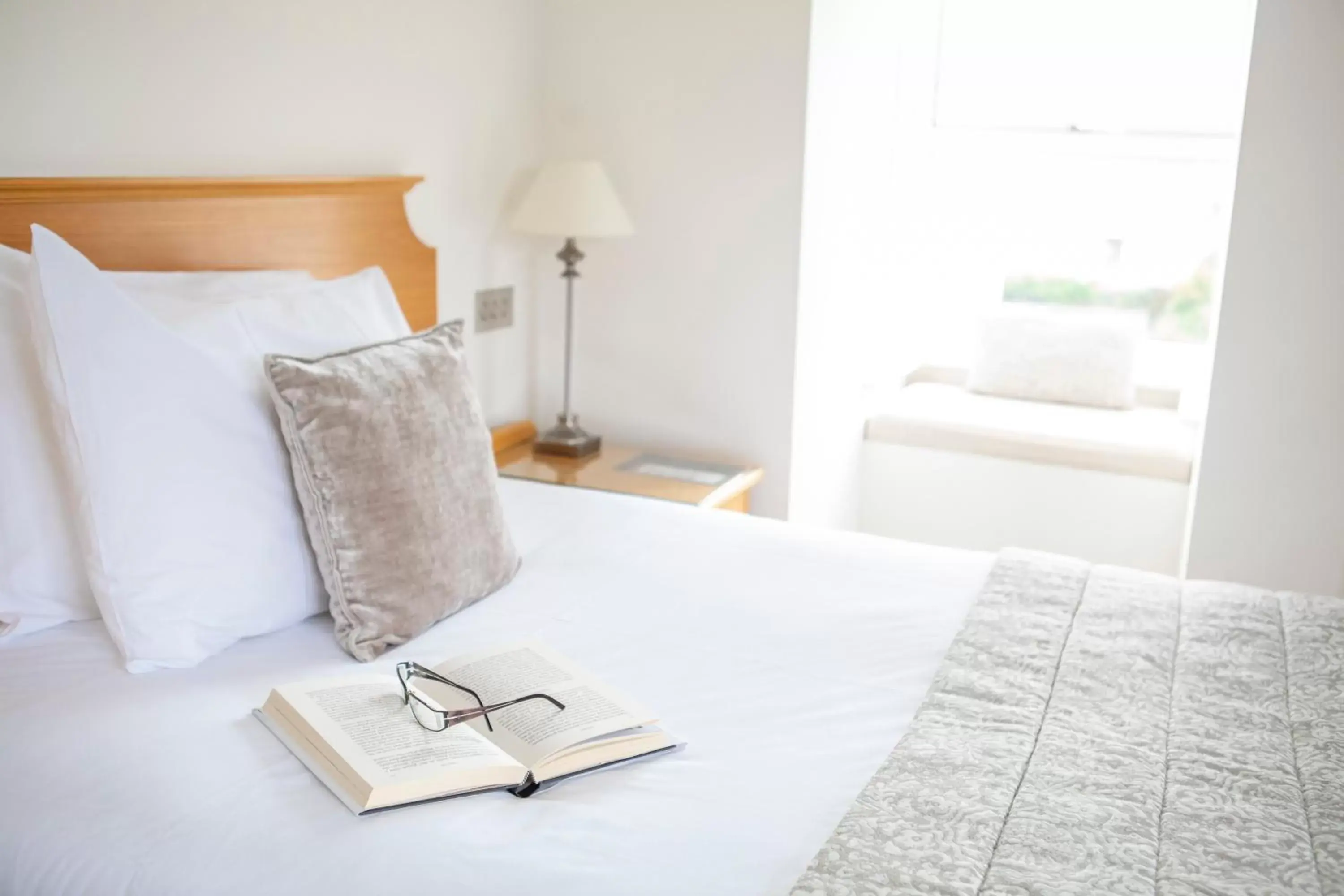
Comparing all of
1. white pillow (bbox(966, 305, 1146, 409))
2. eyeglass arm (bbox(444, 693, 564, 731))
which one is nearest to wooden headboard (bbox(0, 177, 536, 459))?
eyeglass arm (bbox(444, 693, 564, 731))

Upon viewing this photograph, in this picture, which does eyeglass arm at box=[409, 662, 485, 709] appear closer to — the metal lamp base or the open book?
the open book

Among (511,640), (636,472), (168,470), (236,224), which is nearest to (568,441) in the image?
(636,472)

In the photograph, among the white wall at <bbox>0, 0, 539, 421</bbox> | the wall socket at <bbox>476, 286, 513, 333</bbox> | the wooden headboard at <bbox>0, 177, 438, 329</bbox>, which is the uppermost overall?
the white wall at <bbox>0, 0, 539, 421</bbox>

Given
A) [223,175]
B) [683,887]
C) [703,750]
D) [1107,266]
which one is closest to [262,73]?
[223,175]

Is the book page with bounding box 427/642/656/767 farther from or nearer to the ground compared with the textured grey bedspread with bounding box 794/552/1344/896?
farther from the ground

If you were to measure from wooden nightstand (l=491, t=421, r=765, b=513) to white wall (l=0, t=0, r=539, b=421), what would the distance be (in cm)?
16

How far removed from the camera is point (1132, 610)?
1852mm

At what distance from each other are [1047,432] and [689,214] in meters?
1.13

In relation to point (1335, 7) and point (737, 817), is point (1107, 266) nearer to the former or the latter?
point (1335, 7)

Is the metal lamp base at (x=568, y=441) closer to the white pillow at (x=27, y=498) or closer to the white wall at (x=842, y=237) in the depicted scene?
the white wall at (x=842, y=237)

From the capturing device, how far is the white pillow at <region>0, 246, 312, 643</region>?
1.54 meters

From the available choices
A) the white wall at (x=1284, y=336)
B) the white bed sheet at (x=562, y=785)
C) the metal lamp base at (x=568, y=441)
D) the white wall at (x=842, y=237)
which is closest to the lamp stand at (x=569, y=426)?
the metal lamp base at (x=568, y=441)

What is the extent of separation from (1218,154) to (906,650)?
226 cm

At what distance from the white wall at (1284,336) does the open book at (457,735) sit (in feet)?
6.39
